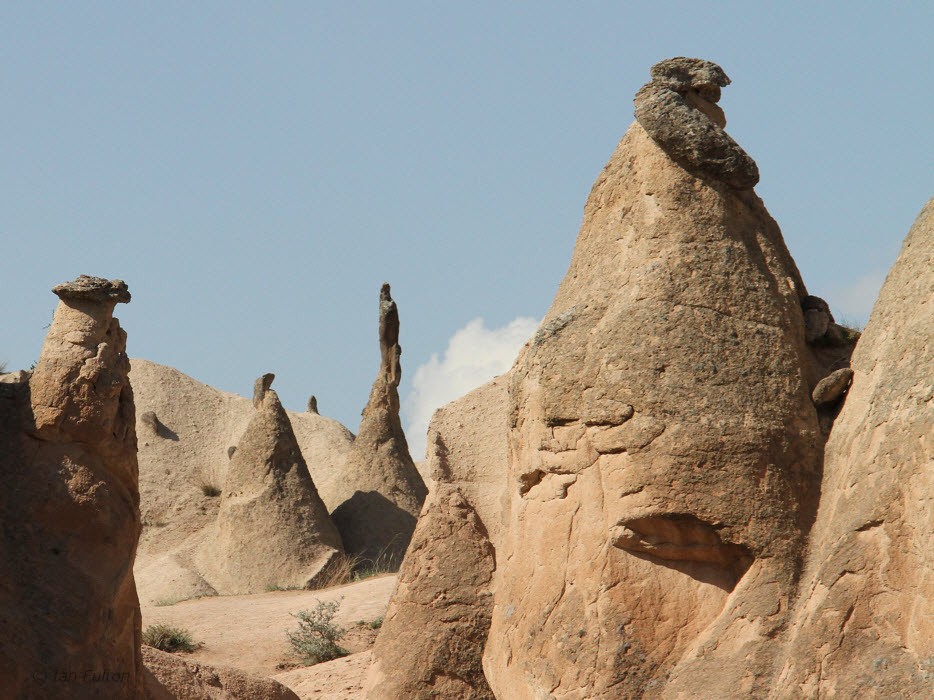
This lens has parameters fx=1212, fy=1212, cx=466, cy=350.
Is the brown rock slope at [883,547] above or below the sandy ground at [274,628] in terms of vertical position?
above

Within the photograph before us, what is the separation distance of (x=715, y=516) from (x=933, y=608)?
43.1 inches

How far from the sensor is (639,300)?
569 cm

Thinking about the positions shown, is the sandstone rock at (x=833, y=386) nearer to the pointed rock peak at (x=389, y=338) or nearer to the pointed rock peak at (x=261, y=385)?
the pointed rock peak at (x=389, y=338)

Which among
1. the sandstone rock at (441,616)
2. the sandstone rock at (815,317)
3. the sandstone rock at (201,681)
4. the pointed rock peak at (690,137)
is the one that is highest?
the pointed rock peak at (690,137)

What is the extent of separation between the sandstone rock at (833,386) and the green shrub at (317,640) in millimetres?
6823

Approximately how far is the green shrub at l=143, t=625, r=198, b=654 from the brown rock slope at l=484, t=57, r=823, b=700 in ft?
20.2

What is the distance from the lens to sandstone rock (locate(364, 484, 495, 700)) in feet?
22.0

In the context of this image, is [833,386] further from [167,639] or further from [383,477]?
[383,477]

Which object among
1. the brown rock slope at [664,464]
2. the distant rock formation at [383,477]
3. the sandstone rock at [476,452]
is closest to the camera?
the brown rock slope at [664,464]

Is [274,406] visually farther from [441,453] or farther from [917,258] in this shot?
→ [917,258]

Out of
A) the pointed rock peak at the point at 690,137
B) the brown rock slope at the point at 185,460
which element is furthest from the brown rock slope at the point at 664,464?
the brown rock slope at the point at 185,460

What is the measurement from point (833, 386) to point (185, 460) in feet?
52.3

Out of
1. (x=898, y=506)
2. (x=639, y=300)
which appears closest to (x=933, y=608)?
(x=898, y=506)

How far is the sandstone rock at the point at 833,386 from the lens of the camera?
18.0 ft
